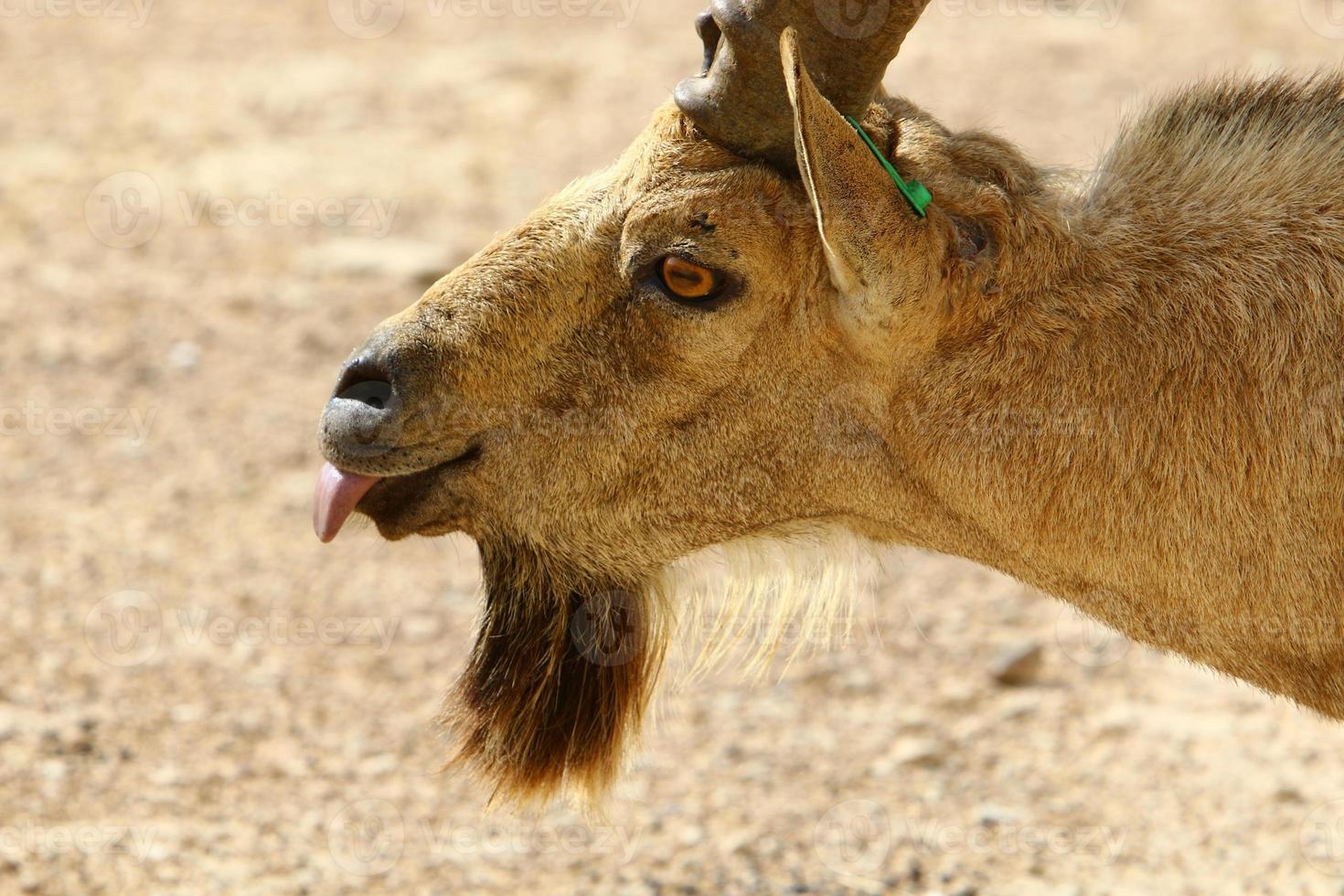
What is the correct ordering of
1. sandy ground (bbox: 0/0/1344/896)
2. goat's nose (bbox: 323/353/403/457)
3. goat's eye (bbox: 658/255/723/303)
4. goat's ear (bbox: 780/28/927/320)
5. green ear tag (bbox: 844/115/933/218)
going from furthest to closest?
sandy ground (bbox: 0/0/1344/896) < goat's nose (bbox: 323/353/403/457) < goat's eye (bbox: 658/255/723/303) < green ear tag (bbox: 844/115/933/218) < goat's ear (bbox: 780/28/927/320)

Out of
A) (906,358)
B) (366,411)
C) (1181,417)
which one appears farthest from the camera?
(366,411)

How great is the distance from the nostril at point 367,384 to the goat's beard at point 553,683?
63 centimetres

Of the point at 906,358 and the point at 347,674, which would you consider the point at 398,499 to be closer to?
the point at 906,358

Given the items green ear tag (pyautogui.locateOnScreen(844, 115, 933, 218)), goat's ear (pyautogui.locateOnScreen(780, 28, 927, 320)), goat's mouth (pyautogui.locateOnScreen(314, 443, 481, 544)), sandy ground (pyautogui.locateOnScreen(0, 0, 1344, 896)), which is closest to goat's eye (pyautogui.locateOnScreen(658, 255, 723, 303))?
goat's ear (pyautogui.locateOnScreen(780, 28, 927, 320))

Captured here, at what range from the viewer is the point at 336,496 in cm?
411

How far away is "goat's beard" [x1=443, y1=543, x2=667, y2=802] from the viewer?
4.39 m

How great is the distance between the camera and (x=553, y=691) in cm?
456

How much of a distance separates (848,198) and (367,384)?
1.39 metres

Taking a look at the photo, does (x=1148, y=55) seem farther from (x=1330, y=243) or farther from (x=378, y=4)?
(x=1330, y=243)

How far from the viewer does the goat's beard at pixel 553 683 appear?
439 centimetres

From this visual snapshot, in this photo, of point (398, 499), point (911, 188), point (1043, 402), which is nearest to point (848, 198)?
point (911, 188)

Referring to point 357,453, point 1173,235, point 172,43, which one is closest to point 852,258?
point 1173,235

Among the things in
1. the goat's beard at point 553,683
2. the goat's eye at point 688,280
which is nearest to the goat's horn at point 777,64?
the goat's eye at point 688,280

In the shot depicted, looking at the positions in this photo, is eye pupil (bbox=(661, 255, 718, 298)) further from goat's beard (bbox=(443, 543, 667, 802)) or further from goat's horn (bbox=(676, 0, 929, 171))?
goat's beard (bbox=(443, 543, 667, 802))
